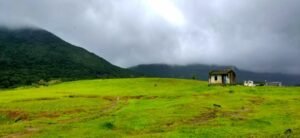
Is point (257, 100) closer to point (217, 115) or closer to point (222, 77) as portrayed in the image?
point (217, 115)

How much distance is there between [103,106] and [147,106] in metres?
9.44

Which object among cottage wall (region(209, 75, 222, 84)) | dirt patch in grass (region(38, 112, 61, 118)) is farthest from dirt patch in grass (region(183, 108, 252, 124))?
cottage wall (region(209, 75, 222, 84))

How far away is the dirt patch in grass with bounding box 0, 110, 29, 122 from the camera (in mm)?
65875

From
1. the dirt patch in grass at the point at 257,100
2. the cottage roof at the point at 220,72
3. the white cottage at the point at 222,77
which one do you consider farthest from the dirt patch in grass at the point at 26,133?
the white cottage at the point at 222,77

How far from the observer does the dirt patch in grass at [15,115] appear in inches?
2594

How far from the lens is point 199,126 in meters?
50.3

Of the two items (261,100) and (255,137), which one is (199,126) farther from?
(261,100)

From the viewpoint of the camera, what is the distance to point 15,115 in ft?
224

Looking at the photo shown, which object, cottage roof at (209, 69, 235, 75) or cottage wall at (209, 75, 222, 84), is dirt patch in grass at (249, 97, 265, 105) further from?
cottage wall at (209, 75, 222, 84)

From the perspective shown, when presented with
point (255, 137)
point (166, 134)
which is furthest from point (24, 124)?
point (255, 137)

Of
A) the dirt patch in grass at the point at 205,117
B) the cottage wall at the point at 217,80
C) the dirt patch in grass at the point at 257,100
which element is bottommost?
the dirt patch in grass at the point at 205,117

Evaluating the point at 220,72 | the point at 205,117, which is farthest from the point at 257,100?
the point at 220,72

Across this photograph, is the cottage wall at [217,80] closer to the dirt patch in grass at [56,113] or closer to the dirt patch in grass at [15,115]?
the dirt patch in grass at [56,113]

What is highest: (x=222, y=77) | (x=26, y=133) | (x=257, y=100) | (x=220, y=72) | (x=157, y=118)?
(x=220, y=72)
